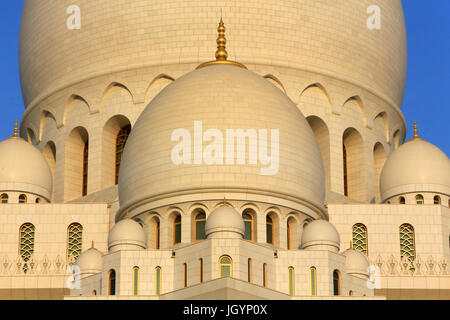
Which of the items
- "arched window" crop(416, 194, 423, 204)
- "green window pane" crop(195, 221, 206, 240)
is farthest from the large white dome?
"green window pane" crop(195, 221, 206, 240)

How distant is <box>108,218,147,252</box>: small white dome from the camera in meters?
43.8

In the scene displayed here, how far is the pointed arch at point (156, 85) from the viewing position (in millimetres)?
53625

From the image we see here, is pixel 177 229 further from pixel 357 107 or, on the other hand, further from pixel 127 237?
pixel 357 107

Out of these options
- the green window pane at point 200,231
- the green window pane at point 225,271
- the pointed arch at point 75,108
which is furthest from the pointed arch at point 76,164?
the green window pane at point 225,271

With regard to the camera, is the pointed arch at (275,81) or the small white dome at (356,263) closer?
the small white dome at (356,263)

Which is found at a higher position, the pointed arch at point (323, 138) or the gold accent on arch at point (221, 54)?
the gold accent on arch at point (221, 54)

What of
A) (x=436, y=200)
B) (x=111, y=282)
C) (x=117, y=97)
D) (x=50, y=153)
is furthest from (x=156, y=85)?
(x=111, y=282)

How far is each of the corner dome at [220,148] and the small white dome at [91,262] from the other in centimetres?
206

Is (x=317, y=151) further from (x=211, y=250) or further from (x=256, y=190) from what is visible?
(x=211, y=250)

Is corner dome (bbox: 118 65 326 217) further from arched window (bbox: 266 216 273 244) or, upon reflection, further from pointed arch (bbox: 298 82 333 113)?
pointed arch (bbox: 298 82 333 113)

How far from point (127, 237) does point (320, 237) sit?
18.7 feet

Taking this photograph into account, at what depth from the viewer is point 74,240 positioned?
49188 millimetres

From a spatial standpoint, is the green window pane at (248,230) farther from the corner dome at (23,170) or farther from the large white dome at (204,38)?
the large white dome at (204,38)

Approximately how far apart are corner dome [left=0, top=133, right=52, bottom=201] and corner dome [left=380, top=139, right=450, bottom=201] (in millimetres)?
11658
